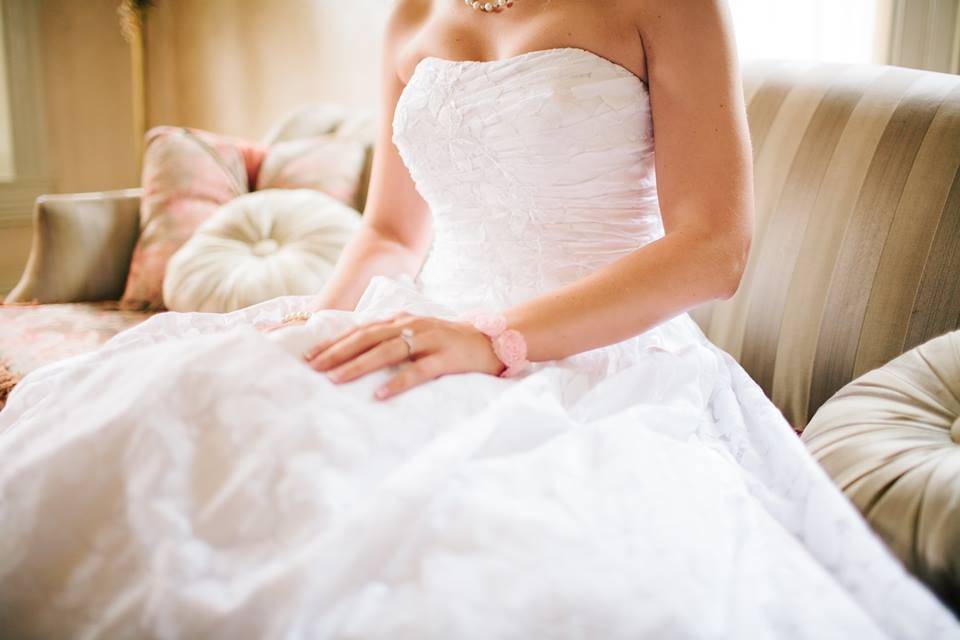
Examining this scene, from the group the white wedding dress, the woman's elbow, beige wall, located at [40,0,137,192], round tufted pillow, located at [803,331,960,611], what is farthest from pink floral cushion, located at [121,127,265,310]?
beige wall, located at [40,0,137,192]

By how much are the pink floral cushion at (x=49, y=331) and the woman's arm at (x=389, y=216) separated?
2.13ft

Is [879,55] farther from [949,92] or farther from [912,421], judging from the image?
[912,421]

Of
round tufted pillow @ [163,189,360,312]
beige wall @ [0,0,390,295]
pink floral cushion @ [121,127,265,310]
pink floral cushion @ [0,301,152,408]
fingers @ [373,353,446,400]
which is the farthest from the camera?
beige wall @ [0,0,390,295]

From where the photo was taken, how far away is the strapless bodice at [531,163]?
102 centimetres

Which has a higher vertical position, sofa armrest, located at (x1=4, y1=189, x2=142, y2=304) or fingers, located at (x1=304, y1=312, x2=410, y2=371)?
fingers, located at (x1=304, y1=312, x2=410, y2=371)

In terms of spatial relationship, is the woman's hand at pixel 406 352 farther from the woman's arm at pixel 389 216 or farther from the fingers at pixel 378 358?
the woman's arm at pixel 389 216

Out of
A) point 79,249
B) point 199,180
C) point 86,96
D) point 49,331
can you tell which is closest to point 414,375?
point 49,331

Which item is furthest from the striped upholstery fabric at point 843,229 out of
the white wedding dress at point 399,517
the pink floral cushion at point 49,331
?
the pink floral cushion at point 49,331

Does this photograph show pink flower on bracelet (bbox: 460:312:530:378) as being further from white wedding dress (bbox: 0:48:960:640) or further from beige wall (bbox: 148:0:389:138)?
beige wall (bbox: 148:0:389:138)

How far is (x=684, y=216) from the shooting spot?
3.05 ft

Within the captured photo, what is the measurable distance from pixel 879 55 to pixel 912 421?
152 centimetres

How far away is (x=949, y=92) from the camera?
3.76 feet

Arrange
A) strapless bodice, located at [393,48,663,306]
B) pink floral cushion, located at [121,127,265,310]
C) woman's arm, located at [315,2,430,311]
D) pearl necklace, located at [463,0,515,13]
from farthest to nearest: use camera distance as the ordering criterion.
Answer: pink floral cushion, located at [121,127,265,310]
woman's arm, located at [315,2,430,311]
pearl necklace, located at [463,0,515,13]
strapless bodice, located at [393,48,663,306]

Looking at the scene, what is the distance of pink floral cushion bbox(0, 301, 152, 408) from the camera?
1.50 meters
